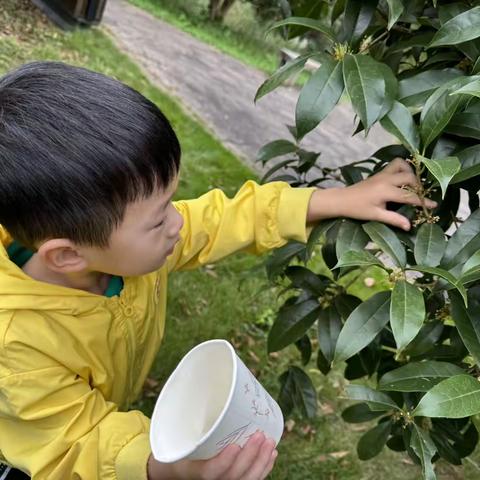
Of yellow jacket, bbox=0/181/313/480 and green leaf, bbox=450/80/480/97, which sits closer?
green leaf, bbox=450/80/480/97

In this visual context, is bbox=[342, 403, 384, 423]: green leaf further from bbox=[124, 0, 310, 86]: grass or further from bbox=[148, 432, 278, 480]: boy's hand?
bbox=[124, 0, 310, 86]: grass

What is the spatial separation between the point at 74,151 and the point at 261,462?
2.05 feet

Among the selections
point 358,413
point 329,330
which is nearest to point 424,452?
point 329,330

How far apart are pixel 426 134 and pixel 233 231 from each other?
0.61m

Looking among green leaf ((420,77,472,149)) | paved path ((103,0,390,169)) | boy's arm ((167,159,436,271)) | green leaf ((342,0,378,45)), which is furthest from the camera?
paved path ((103,0,390,169))

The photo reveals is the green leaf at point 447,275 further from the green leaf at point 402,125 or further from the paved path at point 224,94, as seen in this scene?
the paved path at point 224,94

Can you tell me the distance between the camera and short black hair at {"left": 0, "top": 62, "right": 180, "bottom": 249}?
3.83ft

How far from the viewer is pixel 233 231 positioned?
1.60m

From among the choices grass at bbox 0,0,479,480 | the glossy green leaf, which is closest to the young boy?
the glossy green leaf

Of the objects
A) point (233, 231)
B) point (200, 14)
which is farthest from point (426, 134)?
point (200, 14)

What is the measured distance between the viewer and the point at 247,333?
3096mm

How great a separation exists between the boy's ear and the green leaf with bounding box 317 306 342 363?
0.57 metres

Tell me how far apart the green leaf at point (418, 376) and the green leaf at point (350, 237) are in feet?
0.77

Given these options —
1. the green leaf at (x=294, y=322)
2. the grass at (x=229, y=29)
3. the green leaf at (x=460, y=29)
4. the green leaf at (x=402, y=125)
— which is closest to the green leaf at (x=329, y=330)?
the green leaf at (x=294, y=322)
